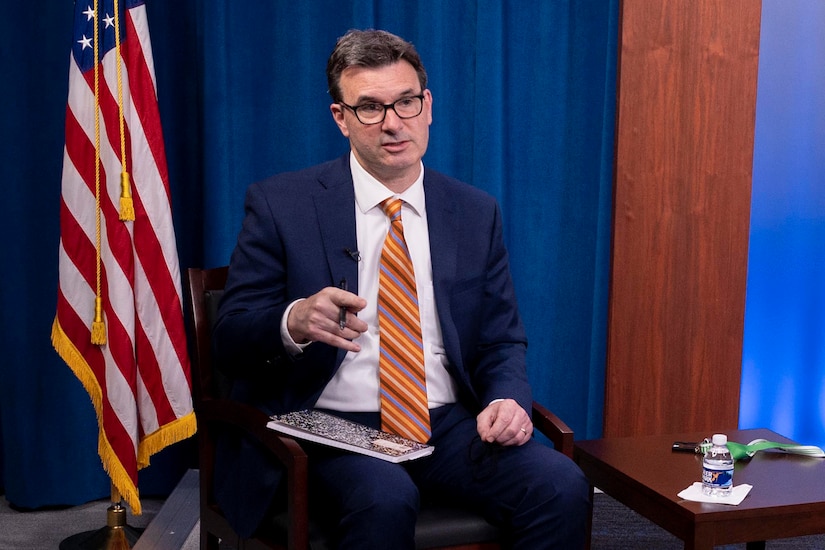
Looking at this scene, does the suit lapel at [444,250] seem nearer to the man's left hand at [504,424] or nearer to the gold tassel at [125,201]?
the man's left hand at [504,424]

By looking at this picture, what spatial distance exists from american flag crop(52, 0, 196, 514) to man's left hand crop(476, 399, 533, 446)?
50.9 inches

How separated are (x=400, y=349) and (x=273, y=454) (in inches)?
15.5

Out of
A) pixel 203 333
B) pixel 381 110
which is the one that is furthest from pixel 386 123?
pixel 203 333

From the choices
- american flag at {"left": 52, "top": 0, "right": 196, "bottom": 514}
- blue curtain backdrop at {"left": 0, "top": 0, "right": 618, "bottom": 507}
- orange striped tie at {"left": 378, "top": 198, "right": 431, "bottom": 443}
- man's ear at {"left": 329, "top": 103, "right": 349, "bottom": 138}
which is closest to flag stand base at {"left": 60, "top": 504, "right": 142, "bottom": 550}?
american flag at {"left": 52, "top": 0, "right": 196, "bottom": 514}

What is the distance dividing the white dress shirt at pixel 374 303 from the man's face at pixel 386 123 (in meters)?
0.08

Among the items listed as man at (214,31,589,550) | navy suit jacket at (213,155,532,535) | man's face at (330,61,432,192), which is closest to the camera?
man at (214,31,589,550)

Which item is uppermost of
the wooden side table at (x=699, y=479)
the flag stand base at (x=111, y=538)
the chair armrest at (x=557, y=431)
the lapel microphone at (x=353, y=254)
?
the lapel microphone at (x=353, y=254)

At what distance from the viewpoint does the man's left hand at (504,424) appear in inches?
84.8

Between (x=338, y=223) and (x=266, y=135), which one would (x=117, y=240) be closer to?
(x=266, y=135)

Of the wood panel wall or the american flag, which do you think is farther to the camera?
the wood panel wall

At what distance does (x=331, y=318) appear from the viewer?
6.55 ft

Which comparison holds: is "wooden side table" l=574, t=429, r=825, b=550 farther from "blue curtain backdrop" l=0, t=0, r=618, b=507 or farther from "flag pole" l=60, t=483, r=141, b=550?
"flag pole" l=60, t=483, r=141, b=550

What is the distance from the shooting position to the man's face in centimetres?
232

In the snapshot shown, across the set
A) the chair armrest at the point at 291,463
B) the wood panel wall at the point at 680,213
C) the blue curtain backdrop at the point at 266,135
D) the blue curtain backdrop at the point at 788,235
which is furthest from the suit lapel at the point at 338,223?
the blue curtain backdrop at the point at 788,235
